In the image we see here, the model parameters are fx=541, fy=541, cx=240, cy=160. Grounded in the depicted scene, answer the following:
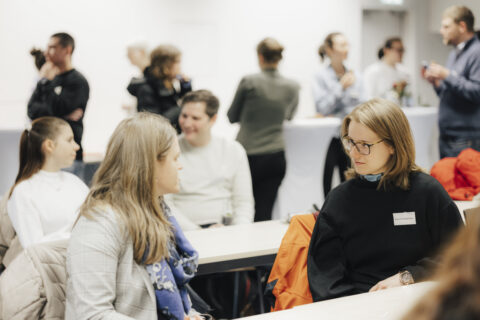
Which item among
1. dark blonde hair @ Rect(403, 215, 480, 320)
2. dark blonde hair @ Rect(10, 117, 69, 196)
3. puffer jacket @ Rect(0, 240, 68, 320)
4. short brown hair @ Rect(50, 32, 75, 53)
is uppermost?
short brown hair @ Rect(50, 32, 75, 53)

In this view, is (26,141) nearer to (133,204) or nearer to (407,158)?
(133,204)

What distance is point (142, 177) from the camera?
64.7 inches

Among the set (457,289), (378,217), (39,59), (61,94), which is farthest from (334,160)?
(457,289)

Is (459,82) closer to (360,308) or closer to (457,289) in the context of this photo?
(360,308)

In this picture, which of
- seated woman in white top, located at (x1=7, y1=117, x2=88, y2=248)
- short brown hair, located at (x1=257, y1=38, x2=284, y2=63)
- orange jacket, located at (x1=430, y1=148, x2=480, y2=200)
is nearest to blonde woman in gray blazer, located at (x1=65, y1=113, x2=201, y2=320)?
seated woman in white top, located at (x1=7, y1=117, x2=88, y2=248)

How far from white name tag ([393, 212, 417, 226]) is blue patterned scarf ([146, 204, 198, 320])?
723 mm

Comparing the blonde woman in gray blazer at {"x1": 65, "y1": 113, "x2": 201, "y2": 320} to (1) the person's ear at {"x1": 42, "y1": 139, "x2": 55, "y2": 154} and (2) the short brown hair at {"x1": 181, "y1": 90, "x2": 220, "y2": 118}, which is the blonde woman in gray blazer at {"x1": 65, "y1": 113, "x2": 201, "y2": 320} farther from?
(2) the short brown hair at {"x1": 181, "y1": 90, "x2": 220, "y2": 118}

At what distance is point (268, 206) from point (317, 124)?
899 mm

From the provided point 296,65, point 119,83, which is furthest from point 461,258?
point 296,65

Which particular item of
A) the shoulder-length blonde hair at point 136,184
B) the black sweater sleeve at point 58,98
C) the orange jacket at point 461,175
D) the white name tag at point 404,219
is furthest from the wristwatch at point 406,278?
the black sweater sleeve at point 58,98

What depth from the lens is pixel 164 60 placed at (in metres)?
3.82

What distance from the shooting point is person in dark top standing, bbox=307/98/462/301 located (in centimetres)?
190

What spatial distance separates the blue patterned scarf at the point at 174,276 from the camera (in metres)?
1.62

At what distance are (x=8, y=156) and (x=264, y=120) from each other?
77.6 inches
